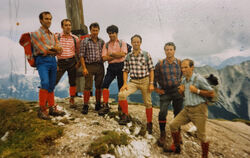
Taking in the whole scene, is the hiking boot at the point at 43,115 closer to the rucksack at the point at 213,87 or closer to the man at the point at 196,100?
the man at the point at 196,100

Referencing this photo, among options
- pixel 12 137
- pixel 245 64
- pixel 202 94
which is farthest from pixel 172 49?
pixel 245 64

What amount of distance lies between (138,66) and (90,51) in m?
1.85

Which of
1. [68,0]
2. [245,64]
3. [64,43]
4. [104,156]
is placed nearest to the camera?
[104,156]

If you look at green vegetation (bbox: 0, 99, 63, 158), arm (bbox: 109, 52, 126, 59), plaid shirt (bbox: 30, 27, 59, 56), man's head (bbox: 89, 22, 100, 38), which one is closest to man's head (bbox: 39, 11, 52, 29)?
plaid shirt (bbox: 30, 27, 59, 56)

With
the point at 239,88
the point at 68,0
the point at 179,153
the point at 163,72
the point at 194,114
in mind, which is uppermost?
the point at 68,0

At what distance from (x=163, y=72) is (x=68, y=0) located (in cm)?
531

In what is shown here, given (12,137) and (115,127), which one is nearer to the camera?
(12,137)

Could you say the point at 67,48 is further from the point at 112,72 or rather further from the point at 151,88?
the point at 151,88

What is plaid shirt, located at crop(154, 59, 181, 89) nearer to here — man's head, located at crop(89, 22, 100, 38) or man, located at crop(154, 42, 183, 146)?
man, located at crop(154, 42, 183, 146)

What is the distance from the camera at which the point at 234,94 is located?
462 feet

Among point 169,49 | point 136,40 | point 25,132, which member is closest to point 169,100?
point 169,49

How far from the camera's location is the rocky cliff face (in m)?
128

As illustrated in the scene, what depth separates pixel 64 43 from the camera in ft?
17.6

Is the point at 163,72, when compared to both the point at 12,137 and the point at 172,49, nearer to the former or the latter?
the point at 172,49
